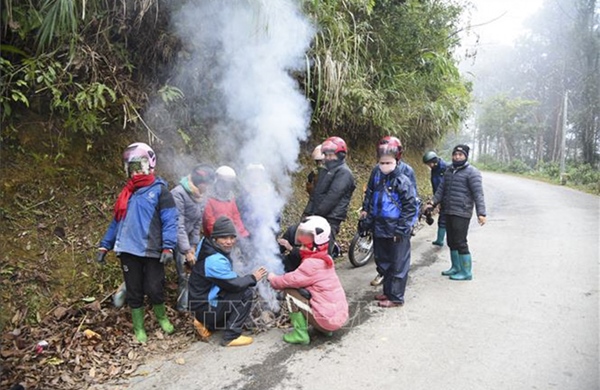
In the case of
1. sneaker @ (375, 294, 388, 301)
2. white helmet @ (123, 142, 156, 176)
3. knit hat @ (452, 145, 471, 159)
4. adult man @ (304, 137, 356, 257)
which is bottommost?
sneaker @ (375, 294, 388, 301)

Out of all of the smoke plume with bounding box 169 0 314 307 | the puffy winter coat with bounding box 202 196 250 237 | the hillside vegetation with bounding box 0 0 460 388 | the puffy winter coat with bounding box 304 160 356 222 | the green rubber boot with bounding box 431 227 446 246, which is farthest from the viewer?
the green rubber boot with bounding box 431 227 446 246

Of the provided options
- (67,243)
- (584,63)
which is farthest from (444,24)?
(584,63)

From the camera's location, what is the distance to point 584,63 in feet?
102

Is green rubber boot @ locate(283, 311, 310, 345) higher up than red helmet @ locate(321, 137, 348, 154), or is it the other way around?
red helmet @ locate(321, 137, 348, 154)

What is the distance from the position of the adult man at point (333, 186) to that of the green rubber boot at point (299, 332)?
136cm

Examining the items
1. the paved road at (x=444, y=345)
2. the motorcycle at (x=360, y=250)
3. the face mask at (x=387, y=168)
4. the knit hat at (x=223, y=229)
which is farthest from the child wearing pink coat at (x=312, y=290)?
the motorcycle at (x=360, y=250)

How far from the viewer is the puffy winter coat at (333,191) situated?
5.08 meters

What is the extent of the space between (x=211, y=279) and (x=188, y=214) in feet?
3.07

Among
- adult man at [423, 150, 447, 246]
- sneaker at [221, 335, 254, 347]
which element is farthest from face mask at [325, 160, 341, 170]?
adult man at [423, 150, 447, 246]

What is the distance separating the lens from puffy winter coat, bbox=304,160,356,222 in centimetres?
508

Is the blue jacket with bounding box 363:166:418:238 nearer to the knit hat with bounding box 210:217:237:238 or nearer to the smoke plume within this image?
the smoke plume

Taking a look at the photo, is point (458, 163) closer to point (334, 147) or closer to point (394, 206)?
point (394, 206)

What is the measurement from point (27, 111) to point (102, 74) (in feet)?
2.94

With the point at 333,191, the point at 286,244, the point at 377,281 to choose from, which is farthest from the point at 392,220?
the point at 286,244
